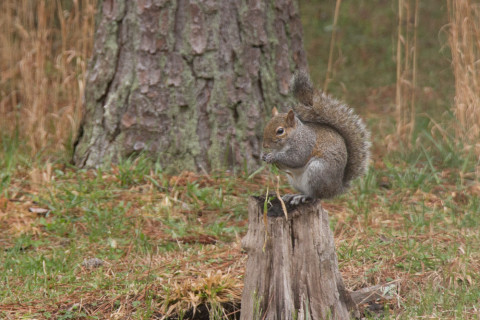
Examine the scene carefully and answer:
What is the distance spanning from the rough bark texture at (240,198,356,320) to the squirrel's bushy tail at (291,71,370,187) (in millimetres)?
470

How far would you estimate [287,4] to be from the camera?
4.45 meters

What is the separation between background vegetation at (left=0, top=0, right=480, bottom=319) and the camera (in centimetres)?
286

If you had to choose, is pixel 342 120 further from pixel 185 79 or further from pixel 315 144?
pixel 185 79

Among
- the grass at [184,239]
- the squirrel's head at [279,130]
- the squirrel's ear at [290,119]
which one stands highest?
the squirrel's ear at [290,119]

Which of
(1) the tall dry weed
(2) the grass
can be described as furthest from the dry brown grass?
(1) the tall dry weed

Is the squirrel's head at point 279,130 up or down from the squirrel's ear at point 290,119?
down

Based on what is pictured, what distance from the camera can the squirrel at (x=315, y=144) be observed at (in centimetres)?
282

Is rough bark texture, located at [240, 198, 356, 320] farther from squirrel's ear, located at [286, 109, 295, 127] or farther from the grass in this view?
squirrel's ear, located at [286, 109, 295, 127]

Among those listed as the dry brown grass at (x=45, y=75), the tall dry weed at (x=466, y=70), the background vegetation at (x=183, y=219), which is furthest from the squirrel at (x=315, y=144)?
the dry brown grass at (x=45, y=75)

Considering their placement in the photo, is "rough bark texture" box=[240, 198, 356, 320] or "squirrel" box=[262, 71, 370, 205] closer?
"rough bark texture" box=[240, 198, 356, 320]

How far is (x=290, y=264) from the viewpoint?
8.39ft

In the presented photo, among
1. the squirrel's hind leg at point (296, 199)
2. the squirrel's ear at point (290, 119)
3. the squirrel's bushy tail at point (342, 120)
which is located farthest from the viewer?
the squirrel's bushy tail at point (342, 120)

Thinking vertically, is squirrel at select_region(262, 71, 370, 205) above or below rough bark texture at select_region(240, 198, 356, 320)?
above

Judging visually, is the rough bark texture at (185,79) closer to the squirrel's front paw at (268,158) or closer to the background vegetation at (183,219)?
the background vegetation at (183,219)
